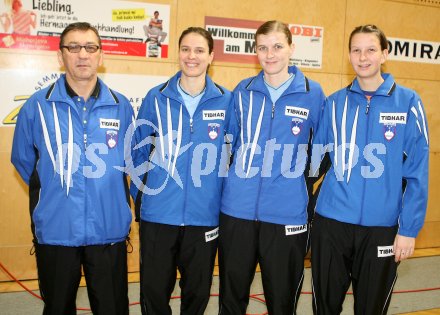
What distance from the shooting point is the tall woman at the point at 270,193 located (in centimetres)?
271

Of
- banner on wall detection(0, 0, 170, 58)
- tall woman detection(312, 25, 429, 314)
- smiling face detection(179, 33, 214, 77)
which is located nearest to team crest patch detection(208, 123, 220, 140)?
smiling face detection(179, 33, 214, 77)

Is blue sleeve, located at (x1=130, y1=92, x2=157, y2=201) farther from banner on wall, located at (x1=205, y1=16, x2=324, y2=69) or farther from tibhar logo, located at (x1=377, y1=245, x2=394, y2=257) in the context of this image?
banner on wall, located at (x1=205, y1=16, x2=324, y2=69)

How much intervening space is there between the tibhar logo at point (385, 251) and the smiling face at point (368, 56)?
89 cm

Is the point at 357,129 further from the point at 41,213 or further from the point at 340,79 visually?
the point at 340,79

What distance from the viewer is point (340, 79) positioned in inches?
206

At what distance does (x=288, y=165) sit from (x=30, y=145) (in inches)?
53.7

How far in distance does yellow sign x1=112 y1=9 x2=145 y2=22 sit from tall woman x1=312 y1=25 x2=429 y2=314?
2.29 metres

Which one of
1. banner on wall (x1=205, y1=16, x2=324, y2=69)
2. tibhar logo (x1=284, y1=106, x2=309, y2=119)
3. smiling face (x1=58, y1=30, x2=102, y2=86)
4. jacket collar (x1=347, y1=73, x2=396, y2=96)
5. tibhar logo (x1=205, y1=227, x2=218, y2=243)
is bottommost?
tibhar logo (x1=205, y1=227, x2=218, y2=243)

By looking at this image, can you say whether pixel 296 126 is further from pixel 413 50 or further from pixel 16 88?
pixel 413 50

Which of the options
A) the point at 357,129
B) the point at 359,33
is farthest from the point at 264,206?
the point at 359,33

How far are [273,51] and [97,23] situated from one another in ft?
6.95

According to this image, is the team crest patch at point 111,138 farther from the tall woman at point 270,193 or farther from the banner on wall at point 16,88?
the banner on wall at point 16,88

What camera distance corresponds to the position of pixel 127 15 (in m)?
4.35

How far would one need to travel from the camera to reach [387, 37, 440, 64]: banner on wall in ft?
17.8
